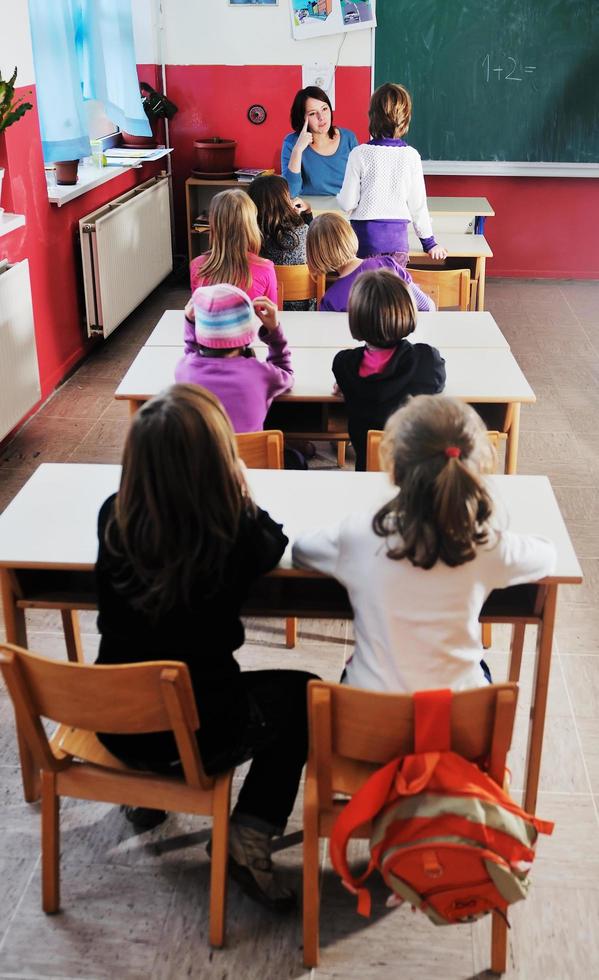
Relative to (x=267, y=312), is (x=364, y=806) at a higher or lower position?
lower

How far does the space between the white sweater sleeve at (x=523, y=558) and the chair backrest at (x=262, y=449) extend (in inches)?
31.0

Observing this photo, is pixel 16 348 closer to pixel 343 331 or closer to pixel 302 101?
pixel 343 331

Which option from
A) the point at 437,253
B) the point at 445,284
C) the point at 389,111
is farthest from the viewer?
the point at 437,253

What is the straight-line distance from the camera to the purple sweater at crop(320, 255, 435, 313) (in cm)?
363

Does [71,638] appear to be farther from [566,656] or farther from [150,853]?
[566,656]

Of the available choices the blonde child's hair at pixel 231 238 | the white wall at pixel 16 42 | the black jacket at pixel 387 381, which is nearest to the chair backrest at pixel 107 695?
the black jacket at pixel 387 381

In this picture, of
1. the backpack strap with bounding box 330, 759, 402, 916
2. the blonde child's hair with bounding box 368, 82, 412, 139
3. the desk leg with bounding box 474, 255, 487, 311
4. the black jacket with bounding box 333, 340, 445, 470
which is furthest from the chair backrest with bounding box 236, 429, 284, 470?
the desk leg with bounding box 474, 255, 487, 311

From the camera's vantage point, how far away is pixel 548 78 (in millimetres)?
6336

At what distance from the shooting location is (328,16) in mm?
6137

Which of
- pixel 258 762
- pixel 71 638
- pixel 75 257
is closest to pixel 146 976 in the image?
pixel 258 762

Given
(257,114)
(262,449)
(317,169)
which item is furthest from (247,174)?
(262,449)

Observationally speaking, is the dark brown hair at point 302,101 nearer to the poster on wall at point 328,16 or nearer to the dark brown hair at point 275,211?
the poster on wall at point 328,16

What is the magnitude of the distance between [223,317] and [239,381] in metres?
0.19

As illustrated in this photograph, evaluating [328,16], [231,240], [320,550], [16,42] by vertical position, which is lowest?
[320,550]
